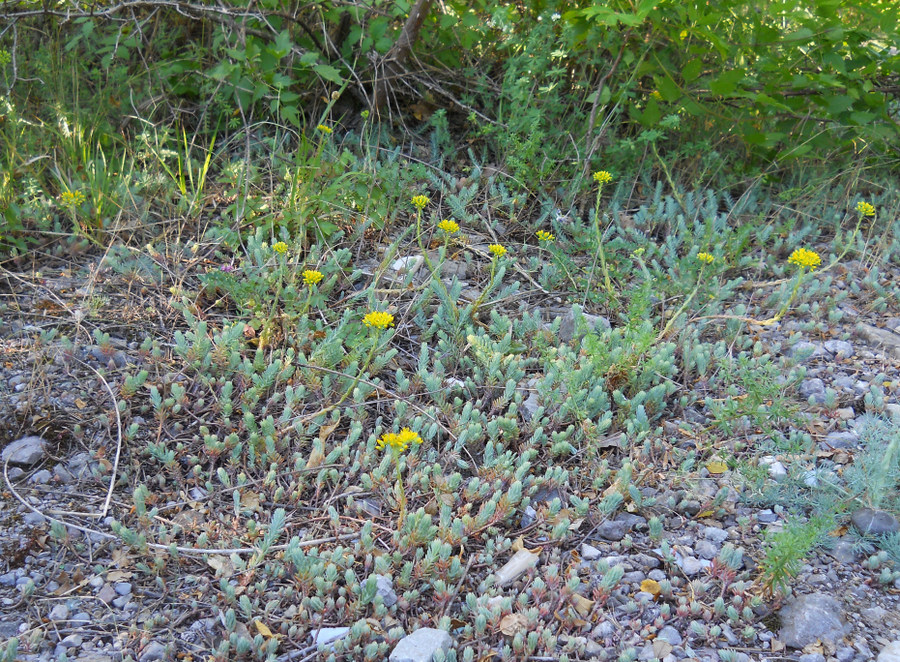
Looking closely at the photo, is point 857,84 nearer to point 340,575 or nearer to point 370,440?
point 370,440

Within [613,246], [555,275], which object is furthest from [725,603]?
[613,246]

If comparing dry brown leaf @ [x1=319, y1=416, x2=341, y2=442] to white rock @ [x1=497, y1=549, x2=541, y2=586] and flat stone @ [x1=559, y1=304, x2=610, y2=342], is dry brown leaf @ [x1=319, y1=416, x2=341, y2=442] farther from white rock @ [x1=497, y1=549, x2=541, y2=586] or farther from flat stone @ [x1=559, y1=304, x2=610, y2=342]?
flat stone @ [x1=559, y1=304, x2=610, y2=342]

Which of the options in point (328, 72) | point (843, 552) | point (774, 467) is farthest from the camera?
point (328, 72)

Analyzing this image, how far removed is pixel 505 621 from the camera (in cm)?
213

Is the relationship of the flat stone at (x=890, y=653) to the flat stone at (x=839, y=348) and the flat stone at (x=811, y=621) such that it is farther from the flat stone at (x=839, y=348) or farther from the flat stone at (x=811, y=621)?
the flat stone at (x=839, y=348)

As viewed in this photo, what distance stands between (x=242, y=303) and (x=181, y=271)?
474 millimetres

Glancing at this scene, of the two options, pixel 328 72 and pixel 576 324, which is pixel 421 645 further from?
pixel 328 72

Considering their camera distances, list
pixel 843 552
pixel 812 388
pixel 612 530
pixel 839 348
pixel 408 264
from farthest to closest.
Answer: pixel 408 264
pixel 839 348
pixel 812 388
pixel 612 530
pixel 843 552

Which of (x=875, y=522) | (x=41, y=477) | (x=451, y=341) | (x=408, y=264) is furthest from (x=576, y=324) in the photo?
(x=41, y=477)

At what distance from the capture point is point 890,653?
1.98 meters

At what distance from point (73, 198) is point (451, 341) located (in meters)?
1.91

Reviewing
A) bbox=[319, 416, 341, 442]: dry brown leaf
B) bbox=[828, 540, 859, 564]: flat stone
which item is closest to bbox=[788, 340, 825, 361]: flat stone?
bbox=[828, 540, 859, 564]: flat stone

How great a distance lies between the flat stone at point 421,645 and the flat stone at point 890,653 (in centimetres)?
116

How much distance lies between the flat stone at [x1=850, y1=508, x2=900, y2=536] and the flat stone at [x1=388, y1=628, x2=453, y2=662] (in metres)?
1.39
